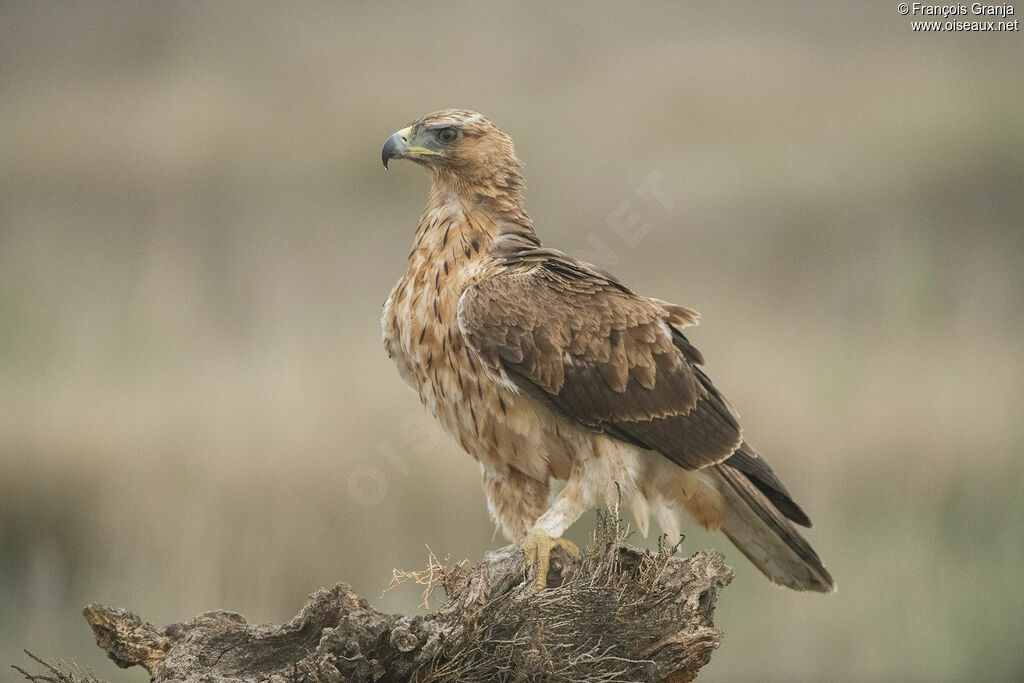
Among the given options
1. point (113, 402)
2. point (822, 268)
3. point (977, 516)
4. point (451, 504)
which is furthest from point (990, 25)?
point (113, 402)

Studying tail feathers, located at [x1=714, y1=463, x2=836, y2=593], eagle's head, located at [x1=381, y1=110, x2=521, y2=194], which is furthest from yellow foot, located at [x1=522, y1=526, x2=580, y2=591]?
eagle's head, located at [x1=381, y1=110, x2=521, y2=194]

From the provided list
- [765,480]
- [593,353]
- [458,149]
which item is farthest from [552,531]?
[458,149]

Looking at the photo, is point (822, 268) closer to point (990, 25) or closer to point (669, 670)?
point (990, 25)

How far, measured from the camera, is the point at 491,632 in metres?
2.20

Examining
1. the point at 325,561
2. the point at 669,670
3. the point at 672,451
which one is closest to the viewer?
the point at 669,670

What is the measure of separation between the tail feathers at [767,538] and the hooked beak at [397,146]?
119cm

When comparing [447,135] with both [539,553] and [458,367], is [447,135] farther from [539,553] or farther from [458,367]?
[539,553]

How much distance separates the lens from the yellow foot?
2.39 m

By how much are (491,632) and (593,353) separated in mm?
730

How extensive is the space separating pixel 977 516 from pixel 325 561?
259 centimetres

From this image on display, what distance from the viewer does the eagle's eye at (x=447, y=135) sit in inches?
107

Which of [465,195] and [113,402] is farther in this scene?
[113,402]

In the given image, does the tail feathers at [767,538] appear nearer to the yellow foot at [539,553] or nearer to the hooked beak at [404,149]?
the yellow foot at [539,553]

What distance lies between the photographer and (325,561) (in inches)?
155
